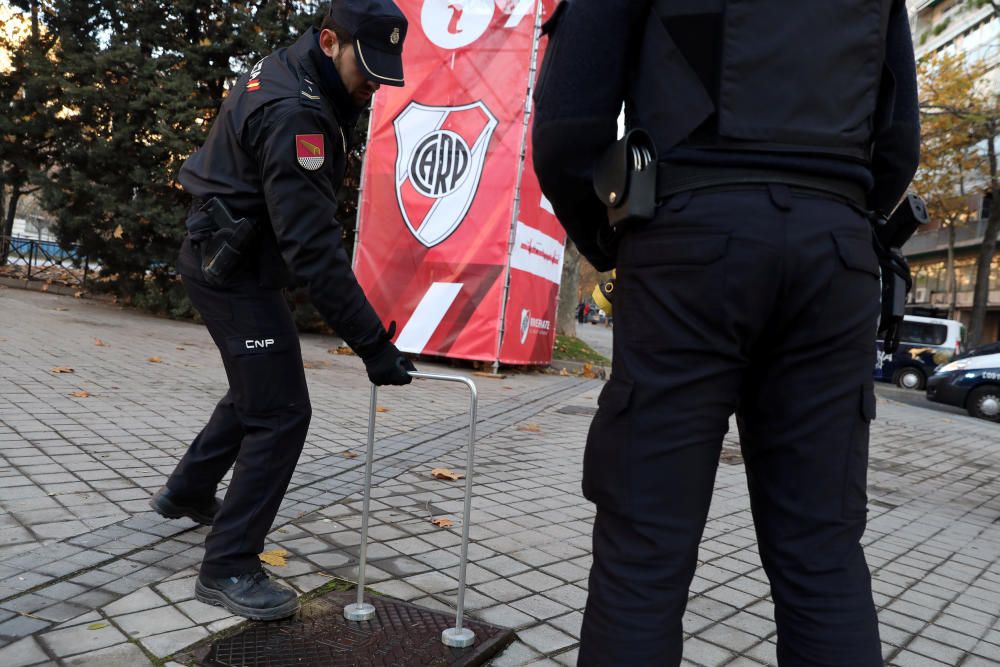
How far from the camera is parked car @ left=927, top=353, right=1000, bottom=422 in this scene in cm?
1293

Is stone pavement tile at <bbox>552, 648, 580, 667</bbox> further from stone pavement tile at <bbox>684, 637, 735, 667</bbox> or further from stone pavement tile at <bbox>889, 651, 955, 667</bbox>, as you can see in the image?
stone pavement tile at <bbox>889, 651, 955, 667</bbox>

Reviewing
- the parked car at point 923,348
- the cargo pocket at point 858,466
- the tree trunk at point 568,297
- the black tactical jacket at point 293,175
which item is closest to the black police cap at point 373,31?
the black tactical jacket at point 293,175

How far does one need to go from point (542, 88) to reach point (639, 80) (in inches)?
8.6

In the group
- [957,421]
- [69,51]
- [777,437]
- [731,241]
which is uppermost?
[69,51]

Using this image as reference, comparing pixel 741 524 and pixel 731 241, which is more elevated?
pixel 731 241

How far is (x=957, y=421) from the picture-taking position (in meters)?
11.4

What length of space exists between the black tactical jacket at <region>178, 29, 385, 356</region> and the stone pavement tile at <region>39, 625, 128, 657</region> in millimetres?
1154

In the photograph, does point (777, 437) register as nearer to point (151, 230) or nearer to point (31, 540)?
point (31, 540)

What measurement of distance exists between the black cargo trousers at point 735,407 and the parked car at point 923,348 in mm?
18441

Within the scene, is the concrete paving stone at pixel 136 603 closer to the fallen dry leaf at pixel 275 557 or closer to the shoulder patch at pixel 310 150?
the fallen dry leaf at pixel 275 557

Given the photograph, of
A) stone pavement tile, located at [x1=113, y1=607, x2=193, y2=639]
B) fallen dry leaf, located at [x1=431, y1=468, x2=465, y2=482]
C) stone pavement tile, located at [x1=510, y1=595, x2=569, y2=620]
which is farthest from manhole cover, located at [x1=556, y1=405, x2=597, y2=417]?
stone pavement tile, located at [x1=113, y1=607, x2=193, y2=639]

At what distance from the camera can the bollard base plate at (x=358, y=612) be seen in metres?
2.59

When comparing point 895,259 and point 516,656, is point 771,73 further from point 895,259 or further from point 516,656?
point 516,656

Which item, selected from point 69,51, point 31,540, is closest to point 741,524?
point 31,540
